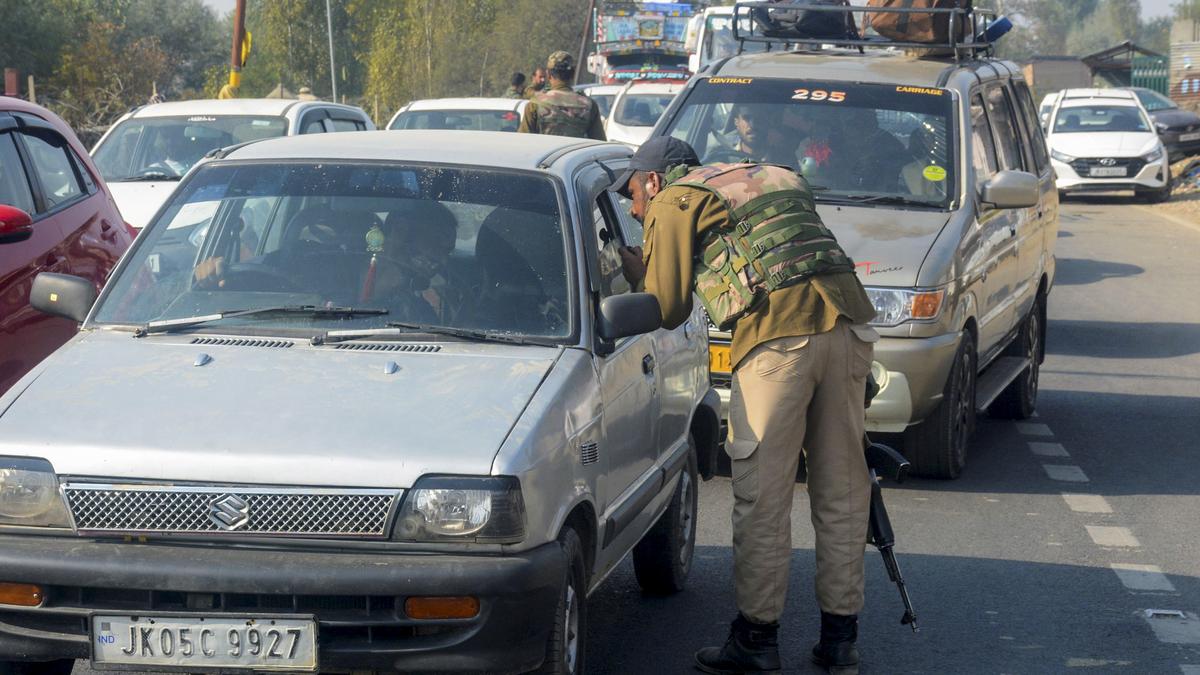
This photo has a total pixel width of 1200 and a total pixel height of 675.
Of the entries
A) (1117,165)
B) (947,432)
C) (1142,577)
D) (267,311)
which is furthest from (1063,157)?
(267,311)

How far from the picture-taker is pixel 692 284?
5.28 m

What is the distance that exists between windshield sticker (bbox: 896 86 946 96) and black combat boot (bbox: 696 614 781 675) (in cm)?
453

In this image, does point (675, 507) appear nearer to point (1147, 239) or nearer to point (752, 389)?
point (752, 389)

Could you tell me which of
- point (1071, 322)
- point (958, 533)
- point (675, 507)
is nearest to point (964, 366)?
point (958, 533)

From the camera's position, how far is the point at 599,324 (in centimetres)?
508

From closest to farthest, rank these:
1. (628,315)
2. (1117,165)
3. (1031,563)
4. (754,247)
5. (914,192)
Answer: (628,315), (754,247), (1031,563), (914,192), (1117,165)

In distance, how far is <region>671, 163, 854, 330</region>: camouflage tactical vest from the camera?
5.21m

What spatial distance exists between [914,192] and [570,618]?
4858mm

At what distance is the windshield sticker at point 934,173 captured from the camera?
348 inches

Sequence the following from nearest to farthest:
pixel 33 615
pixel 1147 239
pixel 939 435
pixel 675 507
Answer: pixel 33 615 → pixel 675 507 → pixel 939 435 → pixel 1147 239

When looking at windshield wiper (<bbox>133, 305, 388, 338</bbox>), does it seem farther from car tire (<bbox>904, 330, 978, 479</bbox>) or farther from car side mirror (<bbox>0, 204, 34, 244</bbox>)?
car tire (<bbox>904, 330, 978, 479</bbox>)

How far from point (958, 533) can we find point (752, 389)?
2.56 metres

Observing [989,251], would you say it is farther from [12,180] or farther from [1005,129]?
[12,180]

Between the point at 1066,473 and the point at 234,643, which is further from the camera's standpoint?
the point at 1066,473
